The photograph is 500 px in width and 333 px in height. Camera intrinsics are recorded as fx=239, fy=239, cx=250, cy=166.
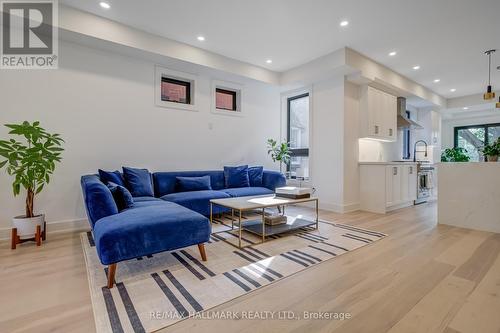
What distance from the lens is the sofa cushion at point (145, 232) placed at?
182cm

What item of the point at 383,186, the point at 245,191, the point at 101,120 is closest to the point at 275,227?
the point at 245,191

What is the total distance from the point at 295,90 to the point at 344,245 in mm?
3980

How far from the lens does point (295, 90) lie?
18.7 ft

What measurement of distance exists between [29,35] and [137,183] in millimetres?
2416

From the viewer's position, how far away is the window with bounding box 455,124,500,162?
7.65 m

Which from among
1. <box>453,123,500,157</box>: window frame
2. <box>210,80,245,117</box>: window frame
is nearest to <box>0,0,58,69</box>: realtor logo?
<box>210,80,245,117</box>: window frame

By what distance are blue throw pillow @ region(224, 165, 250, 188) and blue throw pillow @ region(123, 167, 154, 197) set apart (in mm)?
1462

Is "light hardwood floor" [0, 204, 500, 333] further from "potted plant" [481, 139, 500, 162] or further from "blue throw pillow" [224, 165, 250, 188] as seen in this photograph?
"blue throw pillow" [224, 165, 250, 188]

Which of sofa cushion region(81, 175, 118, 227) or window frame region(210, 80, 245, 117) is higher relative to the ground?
window frame region(210, 80, 245, 117)

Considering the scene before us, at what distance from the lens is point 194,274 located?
82.2 inches

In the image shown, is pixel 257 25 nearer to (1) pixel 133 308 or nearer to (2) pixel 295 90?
(2) pixel 295 90

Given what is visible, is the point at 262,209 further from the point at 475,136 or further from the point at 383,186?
the point at 475,136

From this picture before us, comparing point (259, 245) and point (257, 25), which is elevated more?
point (257, 25)

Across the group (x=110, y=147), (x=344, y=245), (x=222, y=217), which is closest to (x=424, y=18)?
(x=344, y=245)
